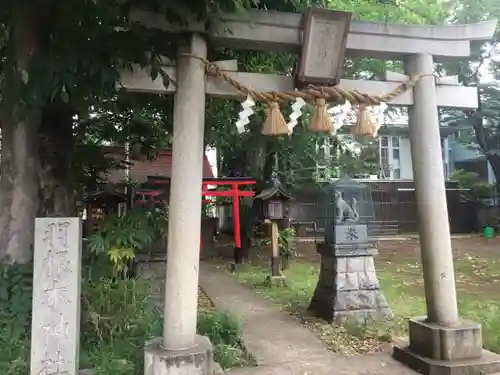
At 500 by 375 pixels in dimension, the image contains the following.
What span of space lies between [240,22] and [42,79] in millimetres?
1952

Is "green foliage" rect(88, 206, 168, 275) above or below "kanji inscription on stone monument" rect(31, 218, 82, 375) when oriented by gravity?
above

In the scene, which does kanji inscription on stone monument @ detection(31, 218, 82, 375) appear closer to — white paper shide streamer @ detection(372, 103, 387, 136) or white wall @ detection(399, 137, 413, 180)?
white paper shide streamer @ detection(372, 103, 387, 136)

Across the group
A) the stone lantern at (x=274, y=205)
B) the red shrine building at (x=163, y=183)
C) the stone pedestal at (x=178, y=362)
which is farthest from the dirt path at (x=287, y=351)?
the red shrine building at (x=163, y=183)

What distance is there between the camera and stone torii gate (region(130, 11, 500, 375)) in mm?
4230

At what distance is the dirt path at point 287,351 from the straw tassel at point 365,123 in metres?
2.53

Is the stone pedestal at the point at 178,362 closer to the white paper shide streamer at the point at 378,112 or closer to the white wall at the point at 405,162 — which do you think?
the white paper shide streamer at the point at 378,112

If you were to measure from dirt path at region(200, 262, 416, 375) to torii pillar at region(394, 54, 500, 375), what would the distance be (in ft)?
1.22

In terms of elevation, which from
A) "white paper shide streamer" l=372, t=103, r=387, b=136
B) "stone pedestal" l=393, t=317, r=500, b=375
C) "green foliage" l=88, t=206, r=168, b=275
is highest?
"white paper shide streamer" l=372, t=103, r=387, b=136

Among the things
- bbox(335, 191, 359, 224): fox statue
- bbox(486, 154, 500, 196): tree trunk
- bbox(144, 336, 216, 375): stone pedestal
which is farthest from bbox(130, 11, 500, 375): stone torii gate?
bbox(486, 154, 500, 196): tree trunk

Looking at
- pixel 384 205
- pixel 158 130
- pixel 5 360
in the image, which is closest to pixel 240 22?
pixel 5 360

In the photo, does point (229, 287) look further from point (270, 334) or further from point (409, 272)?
point (409, 272)

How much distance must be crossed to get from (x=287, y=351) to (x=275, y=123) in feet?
9.64

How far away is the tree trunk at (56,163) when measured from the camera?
17.5 feet

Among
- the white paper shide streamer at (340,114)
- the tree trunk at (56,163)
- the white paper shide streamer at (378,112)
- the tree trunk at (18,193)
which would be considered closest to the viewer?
the white paper shide streamer at (340,114)
